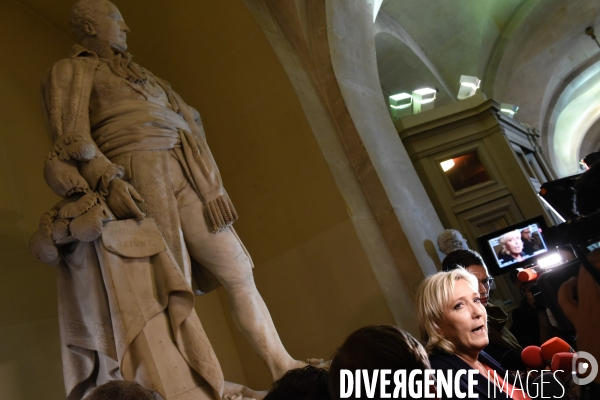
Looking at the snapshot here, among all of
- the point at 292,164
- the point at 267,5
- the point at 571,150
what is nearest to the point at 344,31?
the point at 267,5

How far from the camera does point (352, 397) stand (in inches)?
44.4

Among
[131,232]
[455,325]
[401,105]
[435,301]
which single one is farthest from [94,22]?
[401,105]

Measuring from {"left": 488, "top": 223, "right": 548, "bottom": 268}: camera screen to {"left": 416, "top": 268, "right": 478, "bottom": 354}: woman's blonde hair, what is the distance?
1846 millimetres

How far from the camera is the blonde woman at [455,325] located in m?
1.67

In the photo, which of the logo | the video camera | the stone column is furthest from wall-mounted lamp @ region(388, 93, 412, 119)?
the logo

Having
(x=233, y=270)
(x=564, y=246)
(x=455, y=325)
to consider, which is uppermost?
(x=233, y=270)

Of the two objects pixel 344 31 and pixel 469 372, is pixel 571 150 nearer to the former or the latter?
pixel 344 31

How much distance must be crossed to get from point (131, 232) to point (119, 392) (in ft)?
3.06

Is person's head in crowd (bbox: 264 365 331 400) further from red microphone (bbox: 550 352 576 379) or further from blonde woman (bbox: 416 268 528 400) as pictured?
red microphone (bbox: 550 352 576 379)

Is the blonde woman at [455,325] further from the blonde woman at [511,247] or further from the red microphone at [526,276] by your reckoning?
the blonde woman at [511,247]

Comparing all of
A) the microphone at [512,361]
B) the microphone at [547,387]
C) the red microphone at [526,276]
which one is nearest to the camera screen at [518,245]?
the red microphone at [526,276]

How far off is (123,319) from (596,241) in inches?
66.4

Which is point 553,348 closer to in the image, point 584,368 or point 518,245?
point 584,368

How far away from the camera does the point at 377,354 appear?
1159 mm
